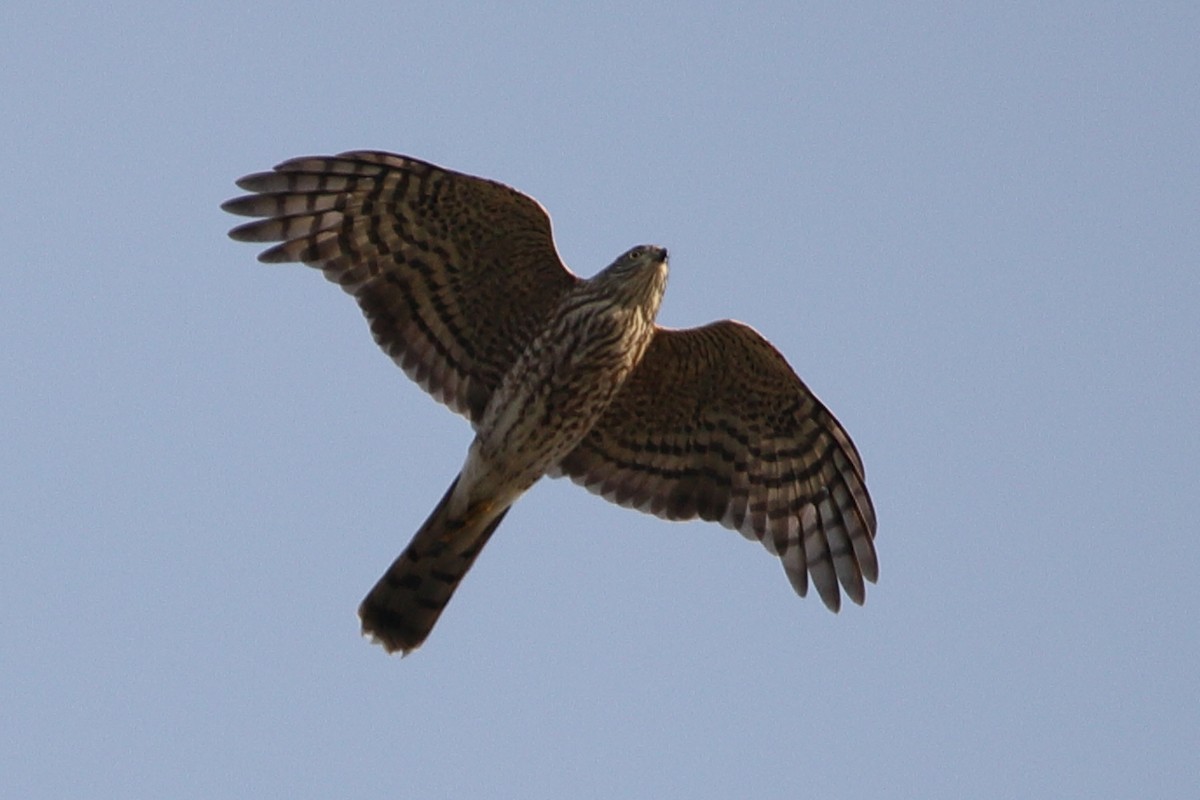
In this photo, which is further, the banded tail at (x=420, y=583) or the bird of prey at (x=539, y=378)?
the banded tail at (x=420, y=583)

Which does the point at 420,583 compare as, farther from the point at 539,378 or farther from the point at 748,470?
the point at 748,470

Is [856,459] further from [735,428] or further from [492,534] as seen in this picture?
[492,534]

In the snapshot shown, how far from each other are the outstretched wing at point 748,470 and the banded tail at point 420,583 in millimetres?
935

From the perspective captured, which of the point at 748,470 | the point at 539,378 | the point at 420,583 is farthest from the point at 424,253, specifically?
the point at 748,470

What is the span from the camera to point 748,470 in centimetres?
1452

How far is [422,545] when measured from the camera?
13930mm

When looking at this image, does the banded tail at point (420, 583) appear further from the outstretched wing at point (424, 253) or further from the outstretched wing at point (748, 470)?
the outstretched wing at point (748, 470)

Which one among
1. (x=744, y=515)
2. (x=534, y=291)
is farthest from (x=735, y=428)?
(x=534, y=291)

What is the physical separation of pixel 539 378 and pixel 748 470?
160cm

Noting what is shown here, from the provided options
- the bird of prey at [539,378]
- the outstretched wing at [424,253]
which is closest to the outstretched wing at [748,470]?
the bird of prey at [539,378]

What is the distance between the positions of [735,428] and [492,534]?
1636 mm

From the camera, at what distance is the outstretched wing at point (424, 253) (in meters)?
13.8

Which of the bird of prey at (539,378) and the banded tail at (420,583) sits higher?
the bird of prey at (539,378)

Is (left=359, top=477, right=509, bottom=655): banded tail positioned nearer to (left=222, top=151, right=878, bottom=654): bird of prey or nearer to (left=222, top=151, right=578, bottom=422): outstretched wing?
(left=222, top=151, right=878, bottom=654): bird of prey
